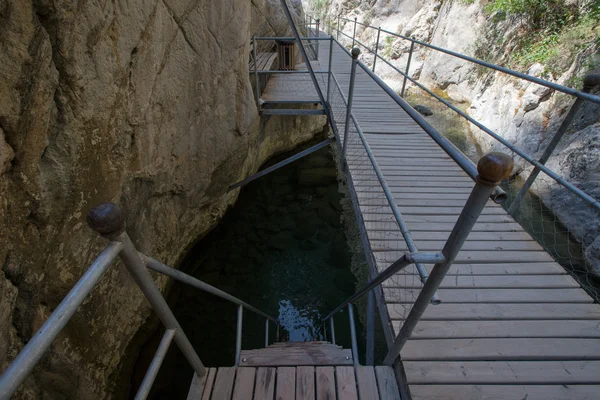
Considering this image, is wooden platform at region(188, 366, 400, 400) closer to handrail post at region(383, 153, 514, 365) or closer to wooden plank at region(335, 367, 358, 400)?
wooden plank at region(335, 367, 358, 400)

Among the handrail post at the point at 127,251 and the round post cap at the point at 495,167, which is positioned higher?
the round post cap at the point at 495,167

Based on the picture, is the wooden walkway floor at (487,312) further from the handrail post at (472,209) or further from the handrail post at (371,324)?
the handrail post at (472,209)

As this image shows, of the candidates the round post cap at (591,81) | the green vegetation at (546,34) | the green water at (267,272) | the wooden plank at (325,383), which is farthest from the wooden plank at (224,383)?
the green vegetation at (546,34)

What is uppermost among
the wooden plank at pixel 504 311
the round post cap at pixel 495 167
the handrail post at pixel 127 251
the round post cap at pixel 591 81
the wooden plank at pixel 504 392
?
the round post cap at pixel 495 167

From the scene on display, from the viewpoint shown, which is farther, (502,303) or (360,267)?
(360,267)

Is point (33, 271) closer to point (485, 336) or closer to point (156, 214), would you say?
point (156, 214)

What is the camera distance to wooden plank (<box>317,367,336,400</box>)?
6.05ft

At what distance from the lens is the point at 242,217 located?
6039mm

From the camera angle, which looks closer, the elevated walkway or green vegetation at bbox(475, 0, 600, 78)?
the elevated walkway

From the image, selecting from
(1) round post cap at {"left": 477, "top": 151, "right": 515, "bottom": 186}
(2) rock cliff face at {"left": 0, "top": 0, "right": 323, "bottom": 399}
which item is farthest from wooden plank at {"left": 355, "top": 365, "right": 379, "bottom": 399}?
(2) rock cliff face at {"left": 0, "top": 0, "right": 323, "bottom": 399}

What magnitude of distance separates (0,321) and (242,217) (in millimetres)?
4349

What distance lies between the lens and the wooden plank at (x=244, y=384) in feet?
6.00

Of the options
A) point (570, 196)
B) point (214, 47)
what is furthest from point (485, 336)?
point (570, 196)

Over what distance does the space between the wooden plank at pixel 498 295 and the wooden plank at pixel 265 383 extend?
96 cm
